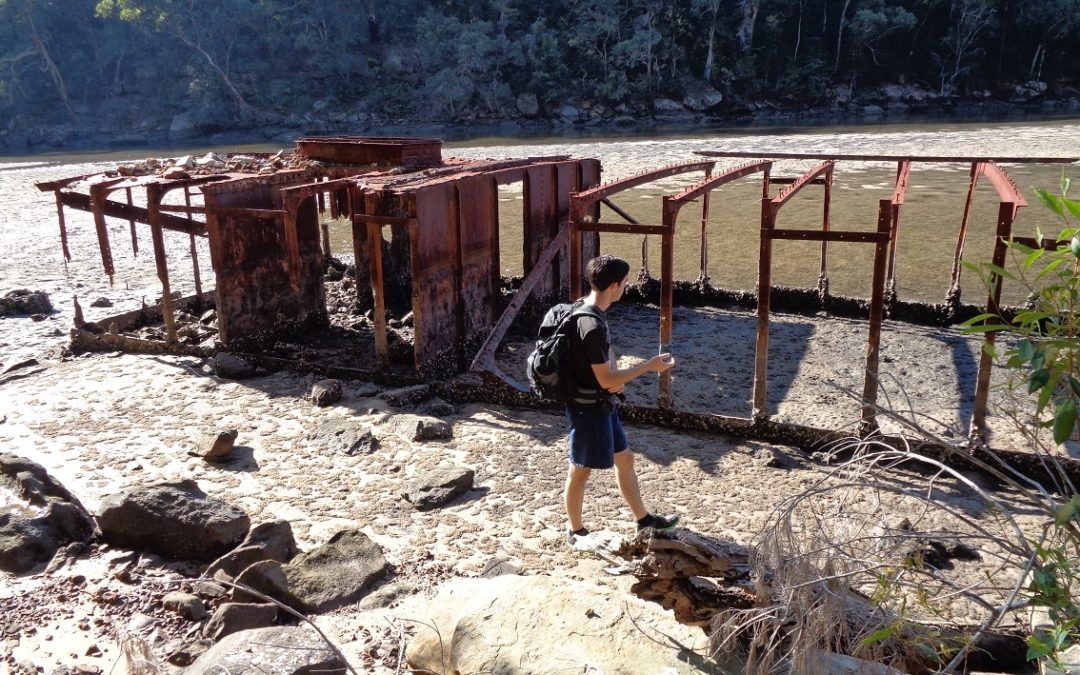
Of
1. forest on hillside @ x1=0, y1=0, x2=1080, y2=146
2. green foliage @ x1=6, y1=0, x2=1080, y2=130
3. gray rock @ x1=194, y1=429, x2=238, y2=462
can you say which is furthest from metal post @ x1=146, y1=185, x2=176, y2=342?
green foliage @ x1=6, y1=0, x2=1080, y2=130

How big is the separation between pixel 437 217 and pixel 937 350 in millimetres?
5209

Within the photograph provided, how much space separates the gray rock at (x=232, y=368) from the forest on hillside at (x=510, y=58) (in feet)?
129

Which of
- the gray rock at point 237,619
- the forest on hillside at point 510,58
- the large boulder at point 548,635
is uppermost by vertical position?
the forest on hillside at point 510,58

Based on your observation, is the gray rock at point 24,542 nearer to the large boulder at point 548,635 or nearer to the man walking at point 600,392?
the large boulder at point 548,635

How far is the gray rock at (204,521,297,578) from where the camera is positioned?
4.53 meters

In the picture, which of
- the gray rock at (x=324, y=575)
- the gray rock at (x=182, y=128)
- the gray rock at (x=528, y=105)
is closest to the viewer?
the gray rock at (x=324, y=575)

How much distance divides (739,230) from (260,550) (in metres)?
13.0

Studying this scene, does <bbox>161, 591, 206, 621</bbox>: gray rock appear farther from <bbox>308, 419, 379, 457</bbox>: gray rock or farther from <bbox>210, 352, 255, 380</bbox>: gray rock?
<bbox>210, 352, 255, 380</bbox>: gray rock

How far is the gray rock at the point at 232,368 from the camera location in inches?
308

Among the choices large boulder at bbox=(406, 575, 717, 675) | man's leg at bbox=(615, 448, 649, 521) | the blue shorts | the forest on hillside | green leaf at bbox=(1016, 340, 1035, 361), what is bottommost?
large boulder at bbox=(406, 575, 717, 675)

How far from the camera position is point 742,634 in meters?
3.48

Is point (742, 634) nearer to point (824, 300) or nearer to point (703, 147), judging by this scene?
point (824, 300)

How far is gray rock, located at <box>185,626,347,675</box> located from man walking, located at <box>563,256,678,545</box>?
5.02ft

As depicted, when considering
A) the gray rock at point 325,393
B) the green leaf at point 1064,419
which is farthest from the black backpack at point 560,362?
the gray rock at point 325,393
